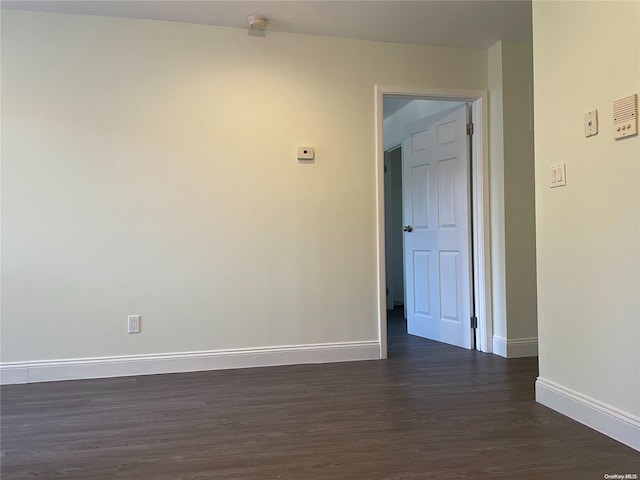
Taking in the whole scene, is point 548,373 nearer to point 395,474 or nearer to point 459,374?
point 459,374

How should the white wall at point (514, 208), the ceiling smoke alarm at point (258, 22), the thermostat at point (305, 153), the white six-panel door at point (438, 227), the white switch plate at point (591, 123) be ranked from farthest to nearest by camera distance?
the white six-panel door at point (438, 227)
the white wall at point (514, 208)
the thermostat at point (305, 153)
the ceiling smoke alarm at point (258, 22)
the white switch plate at point (591, 123)

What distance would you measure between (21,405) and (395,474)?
2003mm

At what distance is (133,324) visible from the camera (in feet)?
9.38

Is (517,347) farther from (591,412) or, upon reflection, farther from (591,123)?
(591,123)

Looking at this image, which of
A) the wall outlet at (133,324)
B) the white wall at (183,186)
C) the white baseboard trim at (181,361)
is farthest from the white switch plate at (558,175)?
the wall outlet at (133,324)

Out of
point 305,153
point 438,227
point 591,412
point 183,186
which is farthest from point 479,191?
point 183,186

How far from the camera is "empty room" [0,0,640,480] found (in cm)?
178

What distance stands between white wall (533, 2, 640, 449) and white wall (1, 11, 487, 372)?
4.17ft

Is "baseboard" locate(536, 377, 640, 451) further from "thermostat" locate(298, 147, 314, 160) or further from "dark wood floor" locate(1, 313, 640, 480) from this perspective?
"thermostat" locate(298, 147, 314, 160)

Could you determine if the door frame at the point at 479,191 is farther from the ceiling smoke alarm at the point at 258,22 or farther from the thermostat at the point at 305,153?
the ceiling smoke alarm at the point at 258,22

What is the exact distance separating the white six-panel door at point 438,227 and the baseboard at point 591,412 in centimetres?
127

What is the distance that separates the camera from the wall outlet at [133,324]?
9.36 feet

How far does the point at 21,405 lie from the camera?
2.31m

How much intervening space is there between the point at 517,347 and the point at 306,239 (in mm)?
1742
